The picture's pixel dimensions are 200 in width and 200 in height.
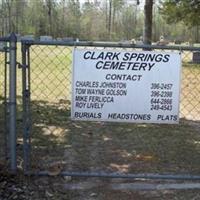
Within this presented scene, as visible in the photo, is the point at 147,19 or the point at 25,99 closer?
the point at 25,99

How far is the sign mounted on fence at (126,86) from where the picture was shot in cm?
547

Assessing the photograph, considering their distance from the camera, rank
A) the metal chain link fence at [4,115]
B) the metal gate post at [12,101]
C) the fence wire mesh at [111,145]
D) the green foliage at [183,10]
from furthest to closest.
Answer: the green foliage at [183,10] → the fence wire mesh at [111,145] → the metal chain link fence at [4,115] → the metal gate post at [12,101]

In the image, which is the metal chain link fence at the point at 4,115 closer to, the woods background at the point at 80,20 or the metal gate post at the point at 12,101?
the metal gate post at the point at 12,101

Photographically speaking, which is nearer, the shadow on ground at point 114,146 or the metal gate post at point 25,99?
the metal gate post at point 25,99

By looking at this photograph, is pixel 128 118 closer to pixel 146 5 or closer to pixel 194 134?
pixel 194 134

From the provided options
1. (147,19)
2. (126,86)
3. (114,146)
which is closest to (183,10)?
(147,19)

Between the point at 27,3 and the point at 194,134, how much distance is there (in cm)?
9029

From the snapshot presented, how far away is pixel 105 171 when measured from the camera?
6273mm

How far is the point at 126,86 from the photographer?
5.54 m

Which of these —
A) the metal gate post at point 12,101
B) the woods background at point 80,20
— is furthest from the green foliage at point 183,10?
the woods background at point 80,20

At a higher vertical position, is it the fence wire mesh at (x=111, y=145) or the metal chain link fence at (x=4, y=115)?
the metal chain link fence at (x=4, y=115)

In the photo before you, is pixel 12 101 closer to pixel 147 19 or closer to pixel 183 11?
pixel 147 19

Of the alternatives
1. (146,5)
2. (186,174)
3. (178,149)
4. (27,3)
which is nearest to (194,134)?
(178,149)

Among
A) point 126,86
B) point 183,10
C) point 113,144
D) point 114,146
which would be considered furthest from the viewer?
point 183,10
